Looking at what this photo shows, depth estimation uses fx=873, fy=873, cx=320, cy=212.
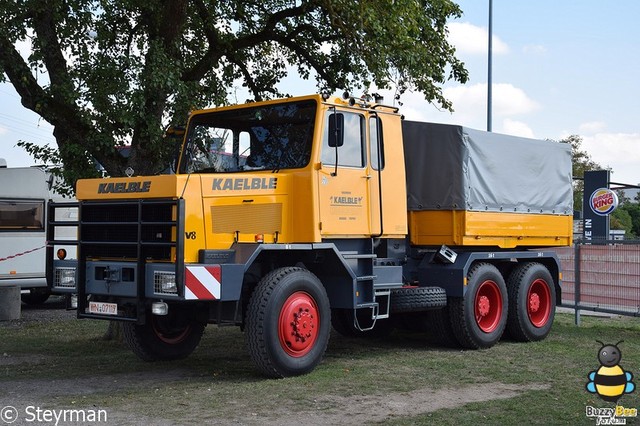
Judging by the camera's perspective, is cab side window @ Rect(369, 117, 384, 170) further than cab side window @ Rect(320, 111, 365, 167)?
Yes

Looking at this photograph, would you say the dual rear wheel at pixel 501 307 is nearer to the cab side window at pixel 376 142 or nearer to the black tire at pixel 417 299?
the black tire at pixel 417 299

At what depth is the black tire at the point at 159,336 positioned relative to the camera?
36.1 ft

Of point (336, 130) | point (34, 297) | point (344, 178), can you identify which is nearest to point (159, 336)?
point (344, 178)

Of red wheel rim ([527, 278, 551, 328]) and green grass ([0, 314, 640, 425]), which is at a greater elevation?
red wheel rim ([527, 278, 551, 328])

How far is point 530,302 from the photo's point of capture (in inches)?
533

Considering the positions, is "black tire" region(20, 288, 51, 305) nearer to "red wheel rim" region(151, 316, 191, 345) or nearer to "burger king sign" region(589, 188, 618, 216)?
Answer: "red wheel rim" region(151, 316, 191, 345)

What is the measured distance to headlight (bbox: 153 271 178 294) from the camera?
30.3ft

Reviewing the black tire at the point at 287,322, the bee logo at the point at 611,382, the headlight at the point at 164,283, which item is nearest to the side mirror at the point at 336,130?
the black tire at the point at 287,322

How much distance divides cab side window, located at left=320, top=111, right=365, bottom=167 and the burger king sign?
48.8 feet

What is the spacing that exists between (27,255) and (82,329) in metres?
3.99

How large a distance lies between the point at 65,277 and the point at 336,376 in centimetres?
345

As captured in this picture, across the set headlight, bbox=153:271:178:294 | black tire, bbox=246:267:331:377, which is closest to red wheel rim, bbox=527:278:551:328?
black tire, bbox=246:267:331:377

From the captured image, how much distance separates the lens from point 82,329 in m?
15.2

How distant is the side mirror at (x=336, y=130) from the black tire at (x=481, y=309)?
3277 millimetres
